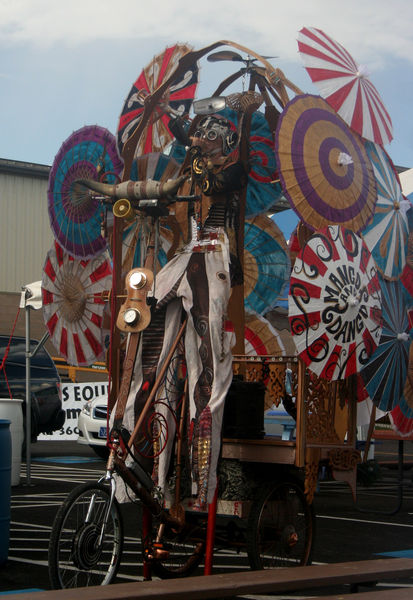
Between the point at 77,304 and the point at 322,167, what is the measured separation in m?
2.54

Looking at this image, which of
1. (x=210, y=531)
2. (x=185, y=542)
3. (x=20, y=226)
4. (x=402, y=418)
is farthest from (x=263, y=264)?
(x=20, y=226)

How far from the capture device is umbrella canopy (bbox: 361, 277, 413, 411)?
782 centimetres

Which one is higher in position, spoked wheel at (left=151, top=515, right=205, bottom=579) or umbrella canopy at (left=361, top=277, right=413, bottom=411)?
umbrella canopy at (left=361, top=277, right=413, bottom=411)

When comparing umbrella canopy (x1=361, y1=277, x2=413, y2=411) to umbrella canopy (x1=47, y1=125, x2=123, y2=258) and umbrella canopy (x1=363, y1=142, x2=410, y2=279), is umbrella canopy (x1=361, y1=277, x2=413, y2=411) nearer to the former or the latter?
umbrella canopy (x1=363, y1=142, x2=410, y2=279)

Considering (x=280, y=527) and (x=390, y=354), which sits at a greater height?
(x=390, y=354)

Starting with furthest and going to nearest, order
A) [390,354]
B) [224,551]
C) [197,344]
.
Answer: [390,354] < [224,551] < [197,344]

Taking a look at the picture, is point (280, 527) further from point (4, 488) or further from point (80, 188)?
point (80, 188)

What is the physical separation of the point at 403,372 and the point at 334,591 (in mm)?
2751

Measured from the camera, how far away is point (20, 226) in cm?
3366

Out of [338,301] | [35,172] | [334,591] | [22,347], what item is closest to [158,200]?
[338,301]

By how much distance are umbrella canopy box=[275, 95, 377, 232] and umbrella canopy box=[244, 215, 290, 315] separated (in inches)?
55.8

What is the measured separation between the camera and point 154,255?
628 cm

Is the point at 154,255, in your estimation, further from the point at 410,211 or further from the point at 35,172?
the point at 35,172

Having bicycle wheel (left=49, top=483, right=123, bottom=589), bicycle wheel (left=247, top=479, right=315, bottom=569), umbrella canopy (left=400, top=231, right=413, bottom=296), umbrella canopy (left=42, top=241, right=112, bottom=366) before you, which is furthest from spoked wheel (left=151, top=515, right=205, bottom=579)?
umbrella canopy (left=400, top=231, right=413, bottom=296)
